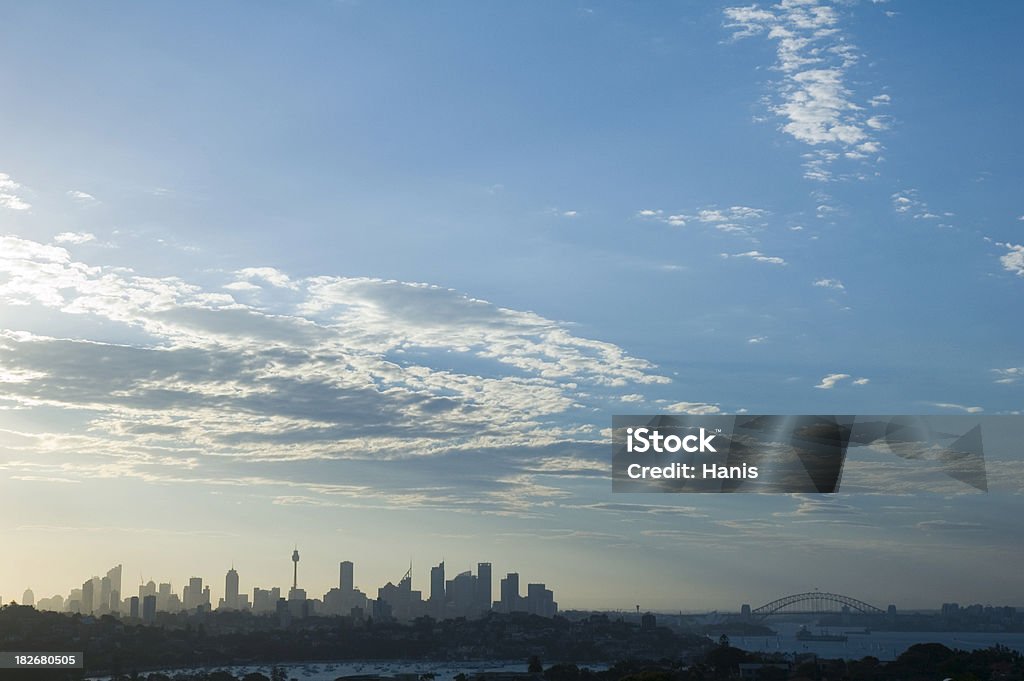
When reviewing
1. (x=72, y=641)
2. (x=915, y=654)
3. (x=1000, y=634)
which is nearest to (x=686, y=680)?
(x=915, y=654)

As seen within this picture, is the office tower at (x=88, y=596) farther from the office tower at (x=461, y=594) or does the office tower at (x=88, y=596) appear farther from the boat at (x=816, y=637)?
the boat at (x=816, y=637)

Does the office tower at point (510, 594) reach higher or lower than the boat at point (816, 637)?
higher

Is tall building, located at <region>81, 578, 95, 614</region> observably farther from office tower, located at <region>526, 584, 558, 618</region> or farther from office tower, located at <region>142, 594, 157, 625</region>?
office tower, located at <region>526, 584, 558, 618</region>

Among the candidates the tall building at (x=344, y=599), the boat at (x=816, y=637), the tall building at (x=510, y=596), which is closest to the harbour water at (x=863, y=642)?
the boat at (x=816, y=637)

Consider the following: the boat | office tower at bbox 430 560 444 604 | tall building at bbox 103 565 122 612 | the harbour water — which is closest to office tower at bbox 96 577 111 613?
tall building at bbox 103 565 122 612

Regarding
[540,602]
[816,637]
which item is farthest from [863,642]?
[540,602]

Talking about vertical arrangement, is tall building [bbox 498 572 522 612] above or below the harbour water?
above

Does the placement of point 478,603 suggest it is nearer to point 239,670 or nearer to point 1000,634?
point 239,670

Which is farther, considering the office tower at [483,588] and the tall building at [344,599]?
the tall building at [344,599]
